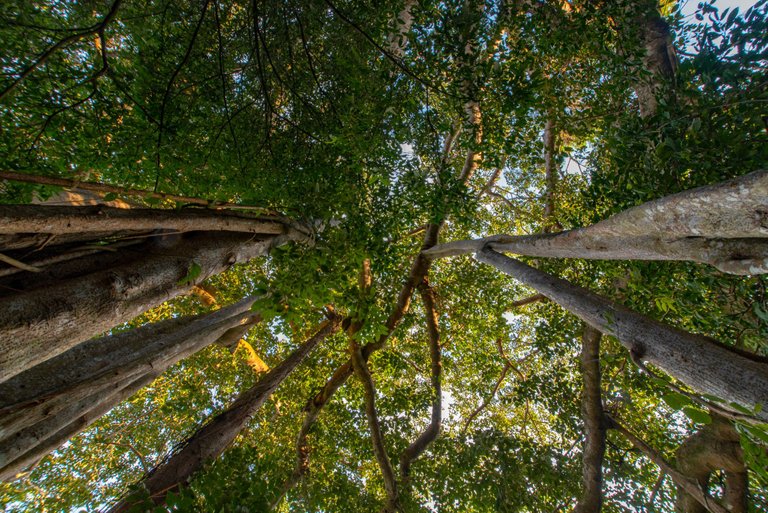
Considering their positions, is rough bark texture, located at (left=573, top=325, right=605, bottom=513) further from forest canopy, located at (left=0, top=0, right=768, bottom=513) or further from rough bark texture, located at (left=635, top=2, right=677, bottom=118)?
rough bark texture, located at (left=635, top=2, right=677, bottom=118)

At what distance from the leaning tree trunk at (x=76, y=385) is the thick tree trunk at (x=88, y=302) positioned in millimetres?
595

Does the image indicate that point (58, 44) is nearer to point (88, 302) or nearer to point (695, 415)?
point (88, 302)

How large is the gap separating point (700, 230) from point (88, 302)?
3.82 m

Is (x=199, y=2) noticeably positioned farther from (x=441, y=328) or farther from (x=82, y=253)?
(x=441, y=328)

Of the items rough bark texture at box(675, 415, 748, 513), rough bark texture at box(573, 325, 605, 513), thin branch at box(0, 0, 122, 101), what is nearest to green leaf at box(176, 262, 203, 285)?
thin branch at box(0, 0, 122, 101)

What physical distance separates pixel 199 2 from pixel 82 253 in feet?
12.9

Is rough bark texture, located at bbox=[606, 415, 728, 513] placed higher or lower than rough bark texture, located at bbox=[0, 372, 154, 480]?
higher

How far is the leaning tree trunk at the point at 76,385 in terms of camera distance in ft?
7.32

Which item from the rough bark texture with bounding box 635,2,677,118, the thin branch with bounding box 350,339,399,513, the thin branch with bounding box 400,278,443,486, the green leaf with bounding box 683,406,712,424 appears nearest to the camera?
the green leaf with bounding box 683,406,712,424

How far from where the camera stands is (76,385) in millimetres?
2416

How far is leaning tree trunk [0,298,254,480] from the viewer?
A: 2.23m

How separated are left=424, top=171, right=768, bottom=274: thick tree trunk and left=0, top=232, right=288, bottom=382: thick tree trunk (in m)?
3.59

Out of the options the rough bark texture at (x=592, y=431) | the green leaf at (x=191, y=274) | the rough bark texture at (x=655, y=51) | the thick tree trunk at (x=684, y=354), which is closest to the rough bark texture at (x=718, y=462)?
the rough bark texture at (x=592, y=431)

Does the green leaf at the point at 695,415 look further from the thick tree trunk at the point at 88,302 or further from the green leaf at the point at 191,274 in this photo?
the green leaf at the point at 191,274
